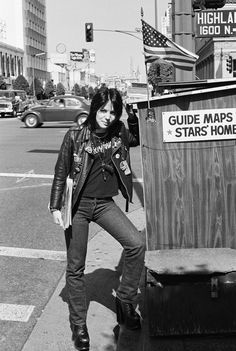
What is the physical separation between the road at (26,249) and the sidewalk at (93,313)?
100 mm

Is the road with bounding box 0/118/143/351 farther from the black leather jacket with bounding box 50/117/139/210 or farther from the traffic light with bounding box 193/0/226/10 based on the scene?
the traffic light with bounding box 193/0/226/10

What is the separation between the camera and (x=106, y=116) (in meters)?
3.76

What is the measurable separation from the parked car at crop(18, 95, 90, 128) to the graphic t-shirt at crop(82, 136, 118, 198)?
76.9 ft

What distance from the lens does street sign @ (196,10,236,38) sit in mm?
6992

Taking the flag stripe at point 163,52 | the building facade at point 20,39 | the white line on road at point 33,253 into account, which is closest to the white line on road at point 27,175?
the white line on road at point 33,253

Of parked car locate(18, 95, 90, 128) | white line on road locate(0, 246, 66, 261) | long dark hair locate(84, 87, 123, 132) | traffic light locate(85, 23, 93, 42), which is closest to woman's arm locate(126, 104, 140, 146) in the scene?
long dark hair locate(84, 87, 123, 132)

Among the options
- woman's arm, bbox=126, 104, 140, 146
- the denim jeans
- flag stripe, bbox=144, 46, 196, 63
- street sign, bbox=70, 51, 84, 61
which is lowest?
the denim jeans

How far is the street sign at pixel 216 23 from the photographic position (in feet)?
22.9

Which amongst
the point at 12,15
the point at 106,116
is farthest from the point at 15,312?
the point at 12,15

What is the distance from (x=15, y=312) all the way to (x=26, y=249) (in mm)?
1852

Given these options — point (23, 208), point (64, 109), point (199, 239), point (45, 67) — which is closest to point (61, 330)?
point (199, 239)

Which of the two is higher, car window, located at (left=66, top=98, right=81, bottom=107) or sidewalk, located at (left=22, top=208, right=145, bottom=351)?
car window, located at (left=66, top=98, right=81, bottom=107)

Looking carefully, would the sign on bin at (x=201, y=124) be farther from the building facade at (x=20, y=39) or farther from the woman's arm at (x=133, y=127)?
the building facade at (x=20, y=39)

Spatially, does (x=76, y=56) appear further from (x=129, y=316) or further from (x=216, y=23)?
(x=129, y=316)
